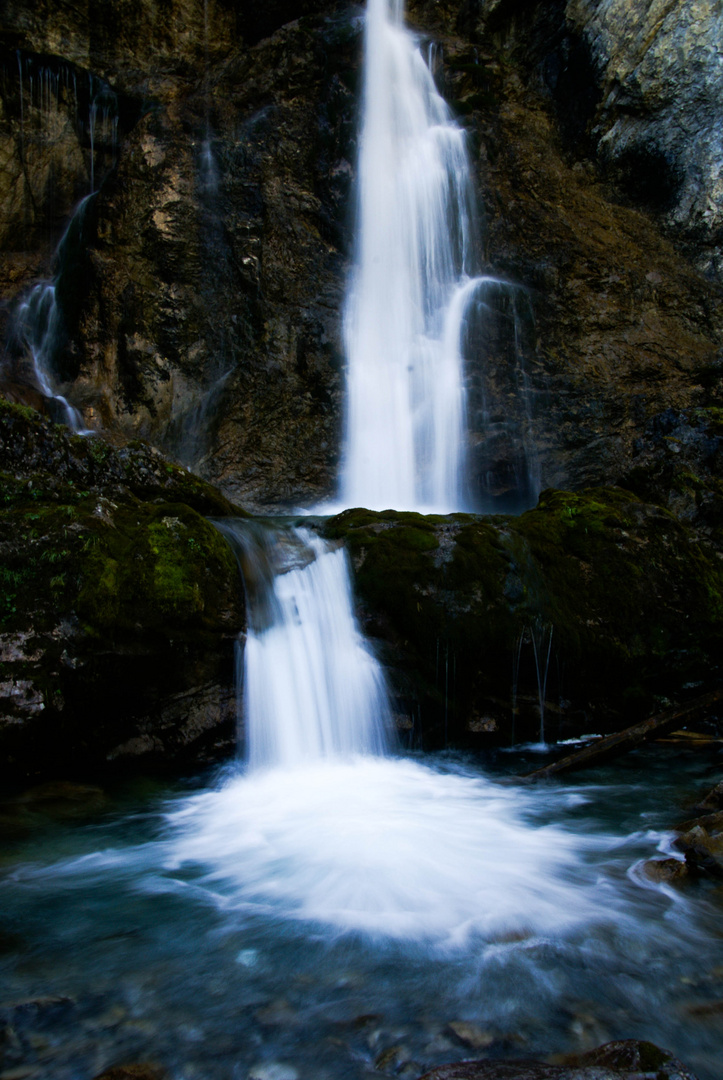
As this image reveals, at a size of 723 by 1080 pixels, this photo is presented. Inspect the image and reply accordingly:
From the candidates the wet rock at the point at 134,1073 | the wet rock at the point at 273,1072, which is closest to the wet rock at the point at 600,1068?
the wet rock at the point at 273,1072

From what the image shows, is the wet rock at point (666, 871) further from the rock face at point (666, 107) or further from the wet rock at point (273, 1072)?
the rock face at point (666, 107)

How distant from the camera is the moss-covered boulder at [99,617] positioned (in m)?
5.30

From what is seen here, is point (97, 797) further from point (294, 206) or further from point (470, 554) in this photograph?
point (294, 206)

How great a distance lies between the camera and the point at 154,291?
15.9 m

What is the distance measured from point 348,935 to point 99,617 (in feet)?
11.6

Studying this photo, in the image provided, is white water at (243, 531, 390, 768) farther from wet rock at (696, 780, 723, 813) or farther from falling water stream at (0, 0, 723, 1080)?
wet rock at (696, 780, 723, 813)

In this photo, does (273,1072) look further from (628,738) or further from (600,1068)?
(628,738)

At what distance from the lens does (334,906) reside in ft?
12.0

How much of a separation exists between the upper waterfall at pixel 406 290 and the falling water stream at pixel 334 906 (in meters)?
8.23

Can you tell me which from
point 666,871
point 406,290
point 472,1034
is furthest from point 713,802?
point 406,290

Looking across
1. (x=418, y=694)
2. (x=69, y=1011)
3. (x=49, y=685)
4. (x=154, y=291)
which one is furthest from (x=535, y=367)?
(x=69, y=1011)

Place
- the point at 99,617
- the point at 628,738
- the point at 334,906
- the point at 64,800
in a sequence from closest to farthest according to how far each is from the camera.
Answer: the point at 334,906 < the point at 64,800 < the point at 99,617 < the point at 628,738

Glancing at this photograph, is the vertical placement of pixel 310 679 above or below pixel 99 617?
below

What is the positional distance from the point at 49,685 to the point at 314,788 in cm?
253
